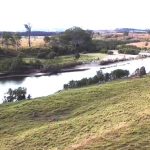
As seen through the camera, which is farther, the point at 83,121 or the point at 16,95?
the point at 16,95

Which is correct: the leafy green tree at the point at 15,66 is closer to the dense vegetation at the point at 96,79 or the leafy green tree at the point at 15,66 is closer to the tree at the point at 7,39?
the tree at the point at 7,39

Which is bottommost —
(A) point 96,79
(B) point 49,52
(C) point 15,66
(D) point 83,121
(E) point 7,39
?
(C) point 15,66

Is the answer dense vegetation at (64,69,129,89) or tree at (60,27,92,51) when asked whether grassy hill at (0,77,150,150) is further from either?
tree at (60,27,92,51)

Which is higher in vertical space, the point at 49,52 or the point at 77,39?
the point at 77,39

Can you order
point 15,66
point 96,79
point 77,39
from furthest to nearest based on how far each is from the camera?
point 77,39, point 15,66, point 96,79

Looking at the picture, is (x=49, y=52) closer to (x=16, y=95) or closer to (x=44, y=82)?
(x=44, y=82)

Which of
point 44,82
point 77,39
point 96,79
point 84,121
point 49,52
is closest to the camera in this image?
point 84,121

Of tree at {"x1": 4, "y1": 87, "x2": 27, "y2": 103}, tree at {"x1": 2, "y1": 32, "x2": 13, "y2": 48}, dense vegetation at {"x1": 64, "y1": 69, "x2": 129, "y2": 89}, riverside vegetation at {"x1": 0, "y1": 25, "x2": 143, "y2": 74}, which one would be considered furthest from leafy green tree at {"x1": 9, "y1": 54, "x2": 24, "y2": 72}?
tree at {"x1": 4, "y1": 87, "x2": 27, "y2": 103}

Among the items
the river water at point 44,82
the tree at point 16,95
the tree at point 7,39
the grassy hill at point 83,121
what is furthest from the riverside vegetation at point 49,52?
the grassy hill at point 83,121

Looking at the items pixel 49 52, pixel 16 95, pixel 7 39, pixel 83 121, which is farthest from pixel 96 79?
pixel 7 39
